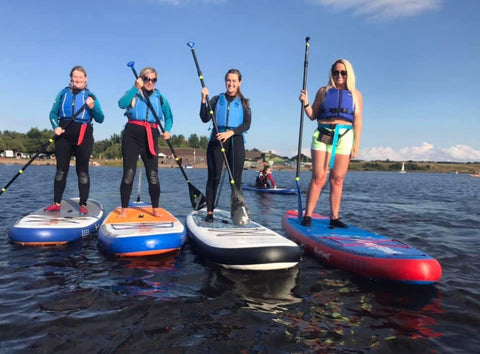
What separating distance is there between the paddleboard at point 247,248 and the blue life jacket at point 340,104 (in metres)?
2.40

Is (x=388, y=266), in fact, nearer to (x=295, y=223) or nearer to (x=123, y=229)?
(x=295, y=223)

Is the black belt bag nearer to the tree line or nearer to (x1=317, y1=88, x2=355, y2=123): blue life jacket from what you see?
(x1=317, y1=88, x2=355, y2=123): blue life jacket

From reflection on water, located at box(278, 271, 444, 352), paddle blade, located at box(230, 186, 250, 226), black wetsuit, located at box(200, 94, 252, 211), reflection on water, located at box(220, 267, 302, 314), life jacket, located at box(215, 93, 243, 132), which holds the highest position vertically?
life jacket, located at box(215, 93, 243, 132)

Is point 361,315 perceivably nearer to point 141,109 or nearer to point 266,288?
point 266,288

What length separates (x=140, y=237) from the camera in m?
5.15

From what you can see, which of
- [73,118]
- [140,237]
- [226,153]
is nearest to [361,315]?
[140,237]

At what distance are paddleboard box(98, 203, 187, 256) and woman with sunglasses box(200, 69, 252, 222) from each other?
1.03 meters

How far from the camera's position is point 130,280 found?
4332 mm

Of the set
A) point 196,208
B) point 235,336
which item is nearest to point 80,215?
point 196,208

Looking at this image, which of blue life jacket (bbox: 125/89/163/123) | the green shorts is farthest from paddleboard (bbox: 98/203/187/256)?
the green shorts

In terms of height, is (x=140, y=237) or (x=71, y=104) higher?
(x=71, y=104)

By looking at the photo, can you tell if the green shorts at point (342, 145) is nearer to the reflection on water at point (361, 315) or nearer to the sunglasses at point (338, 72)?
the sunglasses at point (338, 72)

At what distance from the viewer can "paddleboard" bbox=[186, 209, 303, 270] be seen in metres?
4.49

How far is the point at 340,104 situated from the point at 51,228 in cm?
544
